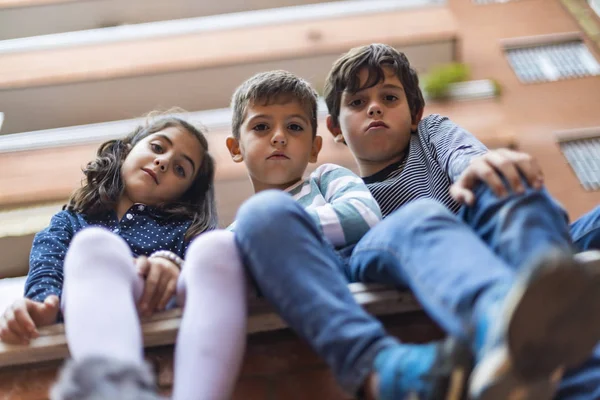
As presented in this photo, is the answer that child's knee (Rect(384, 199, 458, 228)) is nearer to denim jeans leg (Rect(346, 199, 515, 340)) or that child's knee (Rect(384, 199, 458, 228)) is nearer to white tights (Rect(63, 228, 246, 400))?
denim jeans leg (Rect(346, 199, 515, 340))

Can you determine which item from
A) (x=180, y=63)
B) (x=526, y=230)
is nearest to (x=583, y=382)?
(x=526, y=230)

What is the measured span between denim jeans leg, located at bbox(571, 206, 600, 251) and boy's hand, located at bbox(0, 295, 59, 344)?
0.96 m

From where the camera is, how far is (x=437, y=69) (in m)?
2.68

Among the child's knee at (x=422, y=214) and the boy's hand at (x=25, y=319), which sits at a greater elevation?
the boy's hand at (x=25, y=319)

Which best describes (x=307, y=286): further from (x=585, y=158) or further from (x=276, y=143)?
(x=585, y=158)

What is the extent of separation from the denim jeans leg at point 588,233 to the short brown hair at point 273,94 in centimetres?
59

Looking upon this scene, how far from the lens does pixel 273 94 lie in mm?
1347

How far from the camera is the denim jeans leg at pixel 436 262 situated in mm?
744

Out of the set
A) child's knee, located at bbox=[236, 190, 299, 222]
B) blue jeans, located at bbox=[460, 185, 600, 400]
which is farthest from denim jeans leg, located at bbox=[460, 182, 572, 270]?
child's knee, located at bbox=[236, 190, 299, 222]

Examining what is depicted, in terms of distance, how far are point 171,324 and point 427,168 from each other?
2.12 feet

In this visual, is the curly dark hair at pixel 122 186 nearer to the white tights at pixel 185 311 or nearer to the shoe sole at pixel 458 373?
the white tights at pixel 185 311

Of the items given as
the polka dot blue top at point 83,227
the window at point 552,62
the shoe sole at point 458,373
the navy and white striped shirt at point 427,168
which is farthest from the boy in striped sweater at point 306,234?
the window at point 552,62

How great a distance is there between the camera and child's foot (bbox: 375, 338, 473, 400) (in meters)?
0.66

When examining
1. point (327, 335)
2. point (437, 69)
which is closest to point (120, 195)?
point (327, 335)
